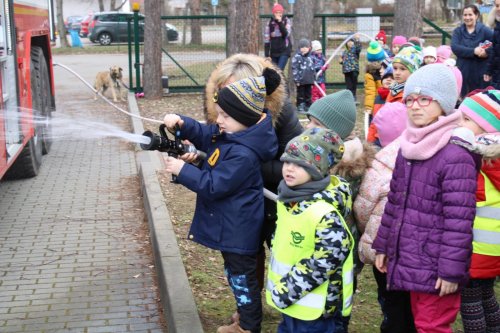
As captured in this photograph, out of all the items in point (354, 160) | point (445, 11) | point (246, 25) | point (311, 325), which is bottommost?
point (311, 325)

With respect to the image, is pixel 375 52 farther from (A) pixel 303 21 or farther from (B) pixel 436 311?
(A) pixel 303 21

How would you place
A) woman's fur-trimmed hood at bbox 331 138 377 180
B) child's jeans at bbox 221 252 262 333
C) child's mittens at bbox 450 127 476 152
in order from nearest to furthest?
child's mittens at bbox 450 127 476 152
woman's fur-trimmed hood at bbox 331 138 377 180
child's jeans at bbox 221 252 262 333

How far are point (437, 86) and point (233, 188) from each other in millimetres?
1260

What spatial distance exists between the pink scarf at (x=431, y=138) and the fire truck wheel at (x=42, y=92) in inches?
281

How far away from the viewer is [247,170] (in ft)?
13.8

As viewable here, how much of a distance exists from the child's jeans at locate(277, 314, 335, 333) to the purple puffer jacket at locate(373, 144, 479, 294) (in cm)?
40

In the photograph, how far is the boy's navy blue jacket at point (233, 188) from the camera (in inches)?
164

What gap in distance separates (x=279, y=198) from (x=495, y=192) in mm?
1348

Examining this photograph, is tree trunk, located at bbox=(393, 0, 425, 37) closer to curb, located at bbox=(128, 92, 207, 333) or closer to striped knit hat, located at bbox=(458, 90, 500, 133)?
curb, located at bbox=(128, 92, 207, 333)

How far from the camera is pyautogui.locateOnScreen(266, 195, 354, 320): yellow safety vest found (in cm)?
359

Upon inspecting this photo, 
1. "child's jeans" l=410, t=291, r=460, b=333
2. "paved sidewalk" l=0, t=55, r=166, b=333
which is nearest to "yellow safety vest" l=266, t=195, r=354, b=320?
"child's jeans" l=410, t=291, r=460, b=333

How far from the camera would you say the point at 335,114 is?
4.19 metres

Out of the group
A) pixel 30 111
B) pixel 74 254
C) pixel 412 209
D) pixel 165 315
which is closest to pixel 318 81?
pixel 30 111

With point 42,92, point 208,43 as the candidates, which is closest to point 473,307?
point 42,92
